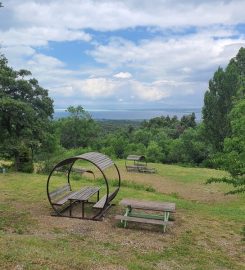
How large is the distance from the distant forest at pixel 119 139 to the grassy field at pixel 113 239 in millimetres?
1774

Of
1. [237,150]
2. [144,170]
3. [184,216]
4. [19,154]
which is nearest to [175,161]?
[144,170]

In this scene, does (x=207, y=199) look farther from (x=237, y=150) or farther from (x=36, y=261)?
(x=36, y=261)

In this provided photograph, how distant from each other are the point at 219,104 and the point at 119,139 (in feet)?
80.0

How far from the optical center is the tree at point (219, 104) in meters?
35.6

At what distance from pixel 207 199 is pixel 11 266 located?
42.5 feet

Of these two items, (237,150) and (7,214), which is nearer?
(237,150)

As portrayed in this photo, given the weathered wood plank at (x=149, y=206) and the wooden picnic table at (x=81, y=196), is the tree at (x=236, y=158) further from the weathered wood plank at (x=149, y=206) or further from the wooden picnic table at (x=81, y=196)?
Answer: the wooden picnic table at (x=81, y=196)

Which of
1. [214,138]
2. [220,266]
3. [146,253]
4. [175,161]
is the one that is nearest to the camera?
[220,266]

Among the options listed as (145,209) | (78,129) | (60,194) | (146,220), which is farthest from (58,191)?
(78,129)

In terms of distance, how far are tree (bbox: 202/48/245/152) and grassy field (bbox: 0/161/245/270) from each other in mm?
20534

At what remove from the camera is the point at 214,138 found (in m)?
36.1

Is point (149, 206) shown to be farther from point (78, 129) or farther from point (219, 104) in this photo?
point (78, 129)

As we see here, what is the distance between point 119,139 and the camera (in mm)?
57844

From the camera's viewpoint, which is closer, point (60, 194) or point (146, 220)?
point (146, 220)
